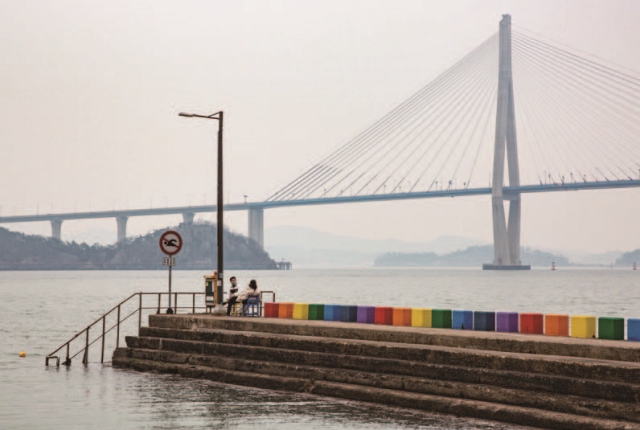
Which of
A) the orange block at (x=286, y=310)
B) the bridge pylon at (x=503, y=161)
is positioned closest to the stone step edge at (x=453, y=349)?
the orange block at (x=286, y=310)

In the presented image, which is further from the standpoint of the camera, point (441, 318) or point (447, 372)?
point (441, 318)

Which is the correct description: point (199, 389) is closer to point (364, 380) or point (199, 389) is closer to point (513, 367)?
point (364, 380)

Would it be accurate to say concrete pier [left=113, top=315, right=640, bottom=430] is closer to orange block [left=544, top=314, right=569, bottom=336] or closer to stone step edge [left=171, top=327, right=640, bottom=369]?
stone step edge [left=171, top=327, right=640, bottom=369]

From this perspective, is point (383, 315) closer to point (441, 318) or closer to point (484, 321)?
point (441, 318)

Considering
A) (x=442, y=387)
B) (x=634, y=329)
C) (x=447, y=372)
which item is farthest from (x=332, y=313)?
(x=634, y=329)

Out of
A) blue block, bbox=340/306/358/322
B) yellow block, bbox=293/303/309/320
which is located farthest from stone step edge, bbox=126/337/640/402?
blue block, bbox=340/306/358/322

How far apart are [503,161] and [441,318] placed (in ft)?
350

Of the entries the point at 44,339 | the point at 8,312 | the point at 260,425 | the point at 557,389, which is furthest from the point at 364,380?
the point at 8,312

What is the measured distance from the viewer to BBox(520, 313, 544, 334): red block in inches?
819

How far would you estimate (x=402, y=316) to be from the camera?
2356cm

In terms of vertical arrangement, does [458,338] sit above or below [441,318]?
below

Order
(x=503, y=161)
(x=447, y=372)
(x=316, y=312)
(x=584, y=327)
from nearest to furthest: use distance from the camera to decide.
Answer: (x=447, y=372), (x=584, y=327), (x=316, y=312), (x=503, y=161)

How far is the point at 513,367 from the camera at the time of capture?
1705 centimetres

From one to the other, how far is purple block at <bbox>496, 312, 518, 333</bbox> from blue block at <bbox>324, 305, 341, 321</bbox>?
504 cm
